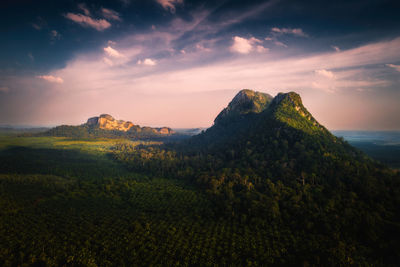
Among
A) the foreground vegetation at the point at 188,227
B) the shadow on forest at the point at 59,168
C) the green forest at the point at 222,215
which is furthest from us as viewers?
the shadow on forest at the point at 59,168

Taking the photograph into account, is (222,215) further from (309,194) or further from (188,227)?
(309,194)

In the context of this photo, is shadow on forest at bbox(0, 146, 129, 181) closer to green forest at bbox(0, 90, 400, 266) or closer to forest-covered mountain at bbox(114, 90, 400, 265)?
green forest at bbox(0, 90, 400, 266)

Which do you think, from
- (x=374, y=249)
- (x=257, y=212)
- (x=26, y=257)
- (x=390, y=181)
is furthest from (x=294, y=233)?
(x=26, y=257)

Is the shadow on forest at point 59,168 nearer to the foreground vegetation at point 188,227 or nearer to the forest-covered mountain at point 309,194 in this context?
the foreground vegetation at point 188,227

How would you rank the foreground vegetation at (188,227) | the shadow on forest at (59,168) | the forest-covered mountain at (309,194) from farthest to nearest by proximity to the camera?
the shadow on forest at (59,168), the forest-covered mountain at (309,194), the foreground vegetation at (188,227)

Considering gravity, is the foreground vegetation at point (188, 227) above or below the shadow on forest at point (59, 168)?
below

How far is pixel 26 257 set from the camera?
61688 millimetres

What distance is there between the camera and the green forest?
198ft

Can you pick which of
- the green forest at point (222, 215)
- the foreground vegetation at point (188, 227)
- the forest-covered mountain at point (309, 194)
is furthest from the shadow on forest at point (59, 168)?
the forest-covered mountain at point (309, 194)

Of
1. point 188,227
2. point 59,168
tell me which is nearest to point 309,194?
point 188,227

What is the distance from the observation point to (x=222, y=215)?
8781cm

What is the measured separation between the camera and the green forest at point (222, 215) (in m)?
60.3

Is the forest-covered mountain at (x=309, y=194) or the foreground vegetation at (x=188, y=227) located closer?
the foreground vegetation at (x=188, y=227)

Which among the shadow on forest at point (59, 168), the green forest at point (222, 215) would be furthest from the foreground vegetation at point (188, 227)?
the shadow on forest at point (59, 168)
